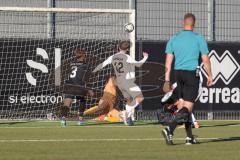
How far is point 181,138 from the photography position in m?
14.0

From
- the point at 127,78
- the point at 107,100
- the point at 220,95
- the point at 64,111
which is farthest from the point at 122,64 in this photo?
the point at 220,95

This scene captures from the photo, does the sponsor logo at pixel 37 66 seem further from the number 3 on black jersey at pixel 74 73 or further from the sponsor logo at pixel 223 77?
the sponsor logo at pixel 223 77

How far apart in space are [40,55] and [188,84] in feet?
29.9

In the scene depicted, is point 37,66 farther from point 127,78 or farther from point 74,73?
point 127,78

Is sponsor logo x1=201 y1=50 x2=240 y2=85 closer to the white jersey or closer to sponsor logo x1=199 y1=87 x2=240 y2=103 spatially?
sponsor logo x1=199 y1=87 x2=240 y2=103

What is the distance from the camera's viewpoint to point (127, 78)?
1981 cm

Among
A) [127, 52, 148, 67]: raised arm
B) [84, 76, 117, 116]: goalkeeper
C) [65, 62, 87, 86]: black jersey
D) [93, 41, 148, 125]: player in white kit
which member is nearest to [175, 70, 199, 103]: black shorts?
[93, 41, 148, 125]: player in white kit

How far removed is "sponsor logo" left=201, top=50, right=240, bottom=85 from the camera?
71.4ft

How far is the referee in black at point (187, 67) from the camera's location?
40.3ft

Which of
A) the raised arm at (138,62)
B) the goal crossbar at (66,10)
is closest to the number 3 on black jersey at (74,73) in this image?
A: the raised arm at (138,62)

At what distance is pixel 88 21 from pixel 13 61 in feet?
7.30

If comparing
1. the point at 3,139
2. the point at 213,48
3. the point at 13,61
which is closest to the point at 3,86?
the point at 13,61

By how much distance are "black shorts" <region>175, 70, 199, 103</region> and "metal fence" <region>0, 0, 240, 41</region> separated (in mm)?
8957

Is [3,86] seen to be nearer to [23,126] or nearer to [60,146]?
[23,126]
